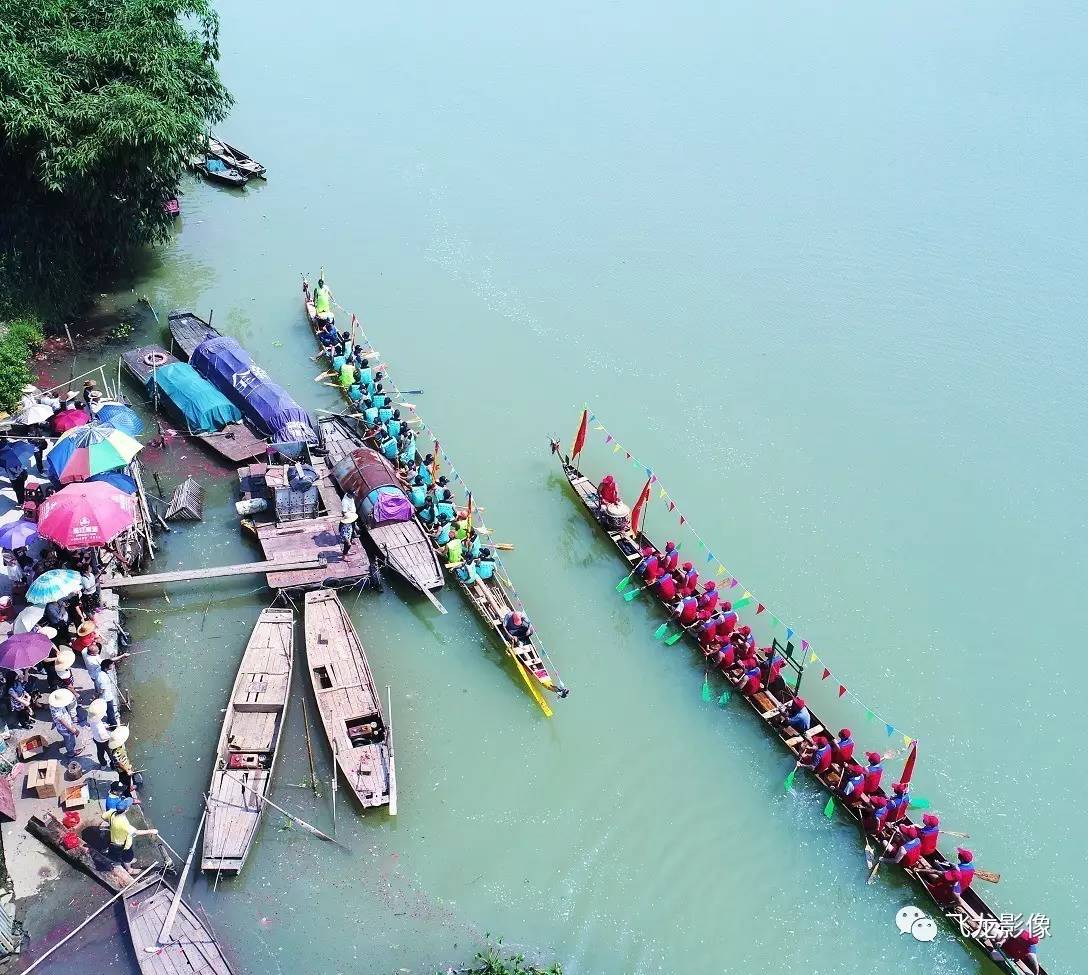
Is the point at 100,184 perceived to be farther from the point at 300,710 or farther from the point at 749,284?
the point at 749,284

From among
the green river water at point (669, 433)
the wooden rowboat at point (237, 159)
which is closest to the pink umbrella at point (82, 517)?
the green river water at point (669, 433)

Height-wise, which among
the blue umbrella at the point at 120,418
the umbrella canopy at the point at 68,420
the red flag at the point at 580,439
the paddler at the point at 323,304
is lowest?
the umbrella canopy at the point at 68,420

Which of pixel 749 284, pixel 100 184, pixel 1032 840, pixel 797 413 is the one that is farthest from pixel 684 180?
pixel 1032 840

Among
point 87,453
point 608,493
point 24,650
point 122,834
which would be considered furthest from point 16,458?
point 608,493

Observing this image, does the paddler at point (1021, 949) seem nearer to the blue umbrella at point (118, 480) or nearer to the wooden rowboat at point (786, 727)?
the wooden rowboat at point (786, 727)

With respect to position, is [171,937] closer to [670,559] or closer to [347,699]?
[347,699]
